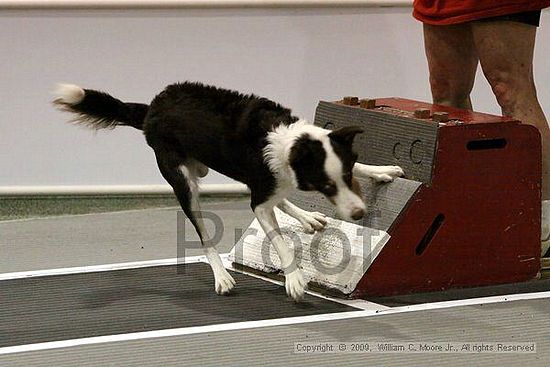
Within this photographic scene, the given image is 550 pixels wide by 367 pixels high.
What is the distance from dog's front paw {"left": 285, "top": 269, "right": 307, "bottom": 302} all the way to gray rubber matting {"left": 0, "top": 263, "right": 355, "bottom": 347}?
4cm

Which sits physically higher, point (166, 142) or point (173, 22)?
point (173, 22)

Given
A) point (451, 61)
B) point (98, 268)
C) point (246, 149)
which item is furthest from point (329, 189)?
point (98, 268)

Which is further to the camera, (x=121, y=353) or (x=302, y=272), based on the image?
(x=302, y=272)

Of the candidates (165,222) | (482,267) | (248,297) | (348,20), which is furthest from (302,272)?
(348,20)

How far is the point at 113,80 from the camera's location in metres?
4.63

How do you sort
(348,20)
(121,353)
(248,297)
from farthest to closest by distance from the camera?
1. (348,20)
2. (248,297)
3. (121,353)

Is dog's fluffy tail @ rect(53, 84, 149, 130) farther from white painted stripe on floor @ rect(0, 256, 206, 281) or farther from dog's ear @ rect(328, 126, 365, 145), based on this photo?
dog's ear @ rect(328, 126, 365, 145)

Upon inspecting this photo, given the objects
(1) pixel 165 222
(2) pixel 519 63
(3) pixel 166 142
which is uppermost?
(2) pixel 519 63

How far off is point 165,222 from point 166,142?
1195mm

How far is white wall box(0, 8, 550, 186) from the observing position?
4.57 meters

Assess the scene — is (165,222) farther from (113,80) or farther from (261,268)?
(261,268)

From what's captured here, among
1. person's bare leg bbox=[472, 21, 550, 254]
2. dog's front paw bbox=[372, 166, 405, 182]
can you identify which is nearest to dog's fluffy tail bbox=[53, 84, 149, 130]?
dog's front paw bbox=[372, 166, 405, 182]

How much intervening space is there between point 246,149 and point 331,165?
0.94 ft

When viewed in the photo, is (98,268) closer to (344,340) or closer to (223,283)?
(223,283)
